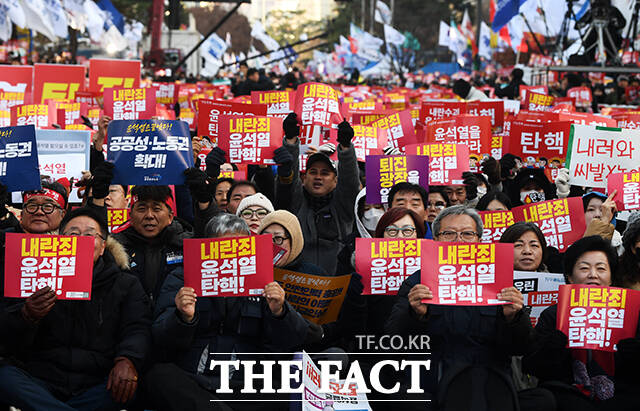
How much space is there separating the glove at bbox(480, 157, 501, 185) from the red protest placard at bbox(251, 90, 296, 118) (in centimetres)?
246

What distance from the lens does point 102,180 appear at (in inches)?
233

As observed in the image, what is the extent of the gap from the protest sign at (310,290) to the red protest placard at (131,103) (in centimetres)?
488

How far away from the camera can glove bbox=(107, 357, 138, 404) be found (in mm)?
4551

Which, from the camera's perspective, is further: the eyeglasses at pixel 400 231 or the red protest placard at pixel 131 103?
the red protest placard at pixel 131 103

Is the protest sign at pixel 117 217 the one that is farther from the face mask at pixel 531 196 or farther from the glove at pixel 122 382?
the face mask at pixel 531 196

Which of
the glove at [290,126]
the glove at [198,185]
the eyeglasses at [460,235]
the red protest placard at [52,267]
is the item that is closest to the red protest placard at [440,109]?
the glove at [290,126]

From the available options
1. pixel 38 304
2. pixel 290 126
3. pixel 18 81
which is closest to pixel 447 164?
pixel 290 126

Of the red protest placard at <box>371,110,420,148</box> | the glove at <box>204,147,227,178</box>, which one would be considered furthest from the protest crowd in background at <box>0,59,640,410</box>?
the red protest placard at <box>371,110,420,148</box>

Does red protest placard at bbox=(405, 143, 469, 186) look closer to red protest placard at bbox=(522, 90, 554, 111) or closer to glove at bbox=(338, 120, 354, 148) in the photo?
glove at bbox=(338, 120, 354, 148)

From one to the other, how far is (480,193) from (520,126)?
1.33 meters

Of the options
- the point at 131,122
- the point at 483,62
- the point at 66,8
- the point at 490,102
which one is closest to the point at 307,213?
the point at 131,122

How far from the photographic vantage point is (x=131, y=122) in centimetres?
649

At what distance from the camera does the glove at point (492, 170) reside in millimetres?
7668

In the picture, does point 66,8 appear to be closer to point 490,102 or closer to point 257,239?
point 490,102
